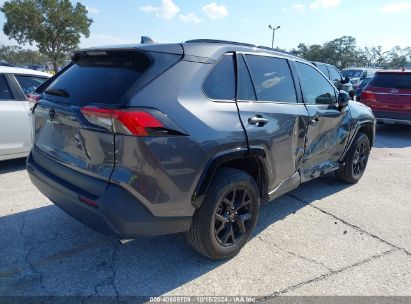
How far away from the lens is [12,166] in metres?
5.84

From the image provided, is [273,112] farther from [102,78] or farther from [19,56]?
[19,56]

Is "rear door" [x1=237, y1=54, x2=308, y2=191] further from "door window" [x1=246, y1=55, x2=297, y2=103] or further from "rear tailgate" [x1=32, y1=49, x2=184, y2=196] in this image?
"rear tailgate" [x1=32, y1=49, x2=184, y2=196]

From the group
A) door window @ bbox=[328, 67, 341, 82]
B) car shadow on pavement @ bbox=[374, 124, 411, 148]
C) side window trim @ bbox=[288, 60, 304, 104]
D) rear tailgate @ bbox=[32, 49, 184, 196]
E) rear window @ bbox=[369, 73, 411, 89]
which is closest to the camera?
rear tailgate @ bbox=[32, 49, 184, 196]

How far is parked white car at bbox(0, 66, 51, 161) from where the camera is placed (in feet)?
17.4

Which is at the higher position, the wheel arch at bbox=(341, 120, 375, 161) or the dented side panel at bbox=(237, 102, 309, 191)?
the dented side panel at bbox=(237, 102, 309, 191)

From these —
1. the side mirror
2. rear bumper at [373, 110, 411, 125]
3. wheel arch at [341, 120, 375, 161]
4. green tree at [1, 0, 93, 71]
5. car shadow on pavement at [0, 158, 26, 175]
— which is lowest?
car shadow on pavement at [0, 158, 26, 175]

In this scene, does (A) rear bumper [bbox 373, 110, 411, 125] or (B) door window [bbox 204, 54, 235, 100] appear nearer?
(B) door window [bbox 204, 54, 235, 100]

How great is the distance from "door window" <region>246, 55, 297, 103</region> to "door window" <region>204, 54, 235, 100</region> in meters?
0.29

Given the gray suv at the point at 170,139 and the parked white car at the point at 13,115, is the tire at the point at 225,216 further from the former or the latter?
the parked white car at the point at 13,115

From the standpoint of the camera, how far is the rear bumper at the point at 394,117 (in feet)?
30.9

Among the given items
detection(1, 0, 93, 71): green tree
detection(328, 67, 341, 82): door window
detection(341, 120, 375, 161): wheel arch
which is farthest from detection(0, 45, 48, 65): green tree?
detection(341, 120, 375, 161): wheel arch

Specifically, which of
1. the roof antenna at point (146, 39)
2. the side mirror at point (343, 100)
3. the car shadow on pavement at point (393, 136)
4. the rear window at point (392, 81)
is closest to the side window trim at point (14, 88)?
the roof antenna at point (146, 39)

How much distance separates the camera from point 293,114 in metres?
3.67

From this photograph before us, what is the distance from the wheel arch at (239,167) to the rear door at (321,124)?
33.4 inches
